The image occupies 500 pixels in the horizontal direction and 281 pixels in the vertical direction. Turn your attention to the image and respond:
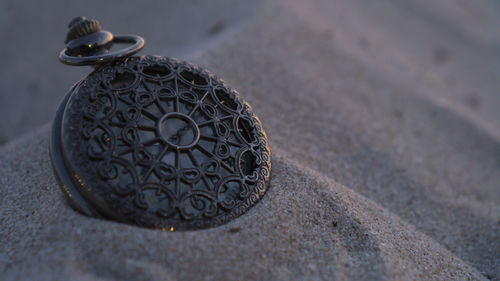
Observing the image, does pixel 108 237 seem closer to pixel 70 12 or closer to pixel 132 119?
pixel 132 119

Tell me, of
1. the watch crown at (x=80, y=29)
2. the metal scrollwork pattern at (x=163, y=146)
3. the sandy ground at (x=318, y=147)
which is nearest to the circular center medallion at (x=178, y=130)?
the metal scrollwork pattern at (x=163, y=146)

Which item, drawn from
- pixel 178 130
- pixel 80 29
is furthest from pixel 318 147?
pixel 80 29

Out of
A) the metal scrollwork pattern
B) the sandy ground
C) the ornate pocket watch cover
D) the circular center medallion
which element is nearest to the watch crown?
the ornate pocket watch cover

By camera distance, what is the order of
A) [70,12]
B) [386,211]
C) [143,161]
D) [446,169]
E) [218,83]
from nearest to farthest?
[143,161] → [218,83] → [386,211] → [446,169] → [70,12]

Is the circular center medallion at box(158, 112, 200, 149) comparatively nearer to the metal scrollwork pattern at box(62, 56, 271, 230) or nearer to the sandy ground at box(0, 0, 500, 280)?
the metal scrollwork pattern at box(62, 56, 271, 230)

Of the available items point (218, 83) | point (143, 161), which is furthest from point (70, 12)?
point (143, 161)

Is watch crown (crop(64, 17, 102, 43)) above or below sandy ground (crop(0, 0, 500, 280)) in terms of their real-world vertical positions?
above
